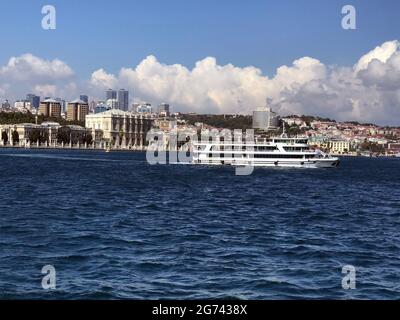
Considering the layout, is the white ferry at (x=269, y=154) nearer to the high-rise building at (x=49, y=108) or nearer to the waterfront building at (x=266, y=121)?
the waterfront building at (x=266, y=121)

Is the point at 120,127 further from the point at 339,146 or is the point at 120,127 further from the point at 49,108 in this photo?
the point at 49,108

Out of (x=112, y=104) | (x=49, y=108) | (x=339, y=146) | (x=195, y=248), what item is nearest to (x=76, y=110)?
(x=49, y=108)

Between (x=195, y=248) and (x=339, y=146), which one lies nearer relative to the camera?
(x=195, y=248)

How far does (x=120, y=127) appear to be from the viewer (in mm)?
129250

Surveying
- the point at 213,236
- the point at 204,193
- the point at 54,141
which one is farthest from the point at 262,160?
the point at 54,141

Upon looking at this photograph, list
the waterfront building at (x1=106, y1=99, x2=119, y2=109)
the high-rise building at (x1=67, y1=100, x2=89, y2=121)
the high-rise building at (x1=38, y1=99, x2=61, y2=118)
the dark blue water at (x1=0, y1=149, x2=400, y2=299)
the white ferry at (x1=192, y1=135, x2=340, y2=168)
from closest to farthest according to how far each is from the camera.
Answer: the dark blue water at (x1=0, y1=149, x2=400, y2=299) → the white ferry at (x1=192, y1=135, x2=340, y2=168) → the waterfront building at (x1=106, y1=99, x2=119, y2=109) → the high-rise building at (x1=67, y1=100, x2=89, y2=121) → the high-rise building at (x1=38, y1=99, x2=61, y2=118)

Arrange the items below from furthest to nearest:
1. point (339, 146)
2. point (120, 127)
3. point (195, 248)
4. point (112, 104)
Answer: point (112, 104), point (339, 146), point (120, 127), point (195, 248)

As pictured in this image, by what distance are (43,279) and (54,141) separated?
113 metres

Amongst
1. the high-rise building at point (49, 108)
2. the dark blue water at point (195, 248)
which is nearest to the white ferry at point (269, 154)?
the dark blue water at point (195, 248)

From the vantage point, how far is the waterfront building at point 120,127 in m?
128

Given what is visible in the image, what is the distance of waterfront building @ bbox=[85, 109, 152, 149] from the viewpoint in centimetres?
12750

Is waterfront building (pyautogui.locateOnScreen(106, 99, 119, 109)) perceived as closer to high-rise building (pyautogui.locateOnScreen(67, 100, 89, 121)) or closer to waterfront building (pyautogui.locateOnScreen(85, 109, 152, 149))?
high-rise building (pyautogui.locateOnScreen(67, 100, 89, 121))

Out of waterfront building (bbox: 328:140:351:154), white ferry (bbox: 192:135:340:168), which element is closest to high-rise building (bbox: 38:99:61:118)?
waterfront building (bbox: 328:140:351:154)

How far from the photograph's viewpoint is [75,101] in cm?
19312
